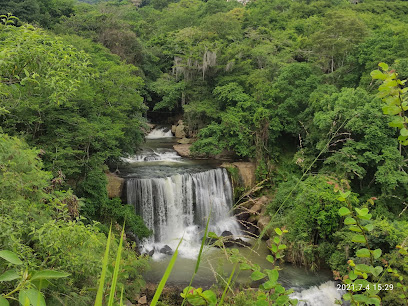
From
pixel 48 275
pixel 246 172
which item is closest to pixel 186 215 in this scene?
pixel 246 172

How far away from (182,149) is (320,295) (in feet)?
32.5

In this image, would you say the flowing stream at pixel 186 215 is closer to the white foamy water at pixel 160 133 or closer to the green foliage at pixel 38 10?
the white foamy water at pixel 160 133

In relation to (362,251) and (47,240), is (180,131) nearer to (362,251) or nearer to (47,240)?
(47,240)

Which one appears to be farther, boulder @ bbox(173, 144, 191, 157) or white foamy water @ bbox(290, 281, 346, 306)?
boulder @ bbox(173, 144, 191, 157)

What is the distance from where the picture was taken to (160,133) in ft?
66.8

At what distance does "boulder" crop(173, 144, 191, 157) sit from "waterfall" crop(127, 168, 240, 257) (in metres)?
2.95

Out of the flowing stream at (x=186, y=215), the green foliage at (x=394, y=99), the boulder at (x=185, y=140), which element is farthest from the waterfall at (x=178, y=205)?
the green foliage at (x=394, y=99)

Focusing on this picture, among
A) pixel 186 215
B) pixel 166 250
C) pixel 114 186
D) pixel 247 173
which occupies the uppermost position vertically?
pixel 114 186

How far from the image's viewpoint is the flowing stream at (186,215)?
914 cm

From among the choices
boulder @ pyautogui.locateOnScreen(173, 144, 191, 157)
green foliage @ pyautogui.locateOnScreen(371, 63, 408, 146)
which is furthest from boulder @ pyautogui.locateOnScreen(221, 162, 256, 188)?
green foliage @ pyautogui.locateOnScreen(371, 63, 408, 146)

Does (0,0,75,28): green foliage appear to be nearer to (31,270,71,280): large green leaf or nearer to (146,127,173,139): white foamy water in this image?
(146,127,173,139): white foamy water

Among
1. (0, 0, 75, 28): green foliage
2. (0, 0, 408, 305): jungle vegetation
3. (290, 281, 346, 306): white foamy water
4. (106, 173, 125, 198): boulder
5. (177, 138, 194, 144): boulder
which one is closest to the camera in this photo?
(0, 0, 408, 305): jungle vegetation

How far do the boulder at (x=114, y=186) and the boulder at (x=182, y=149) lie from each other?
481cm

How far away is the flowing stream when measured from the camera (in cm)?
914
